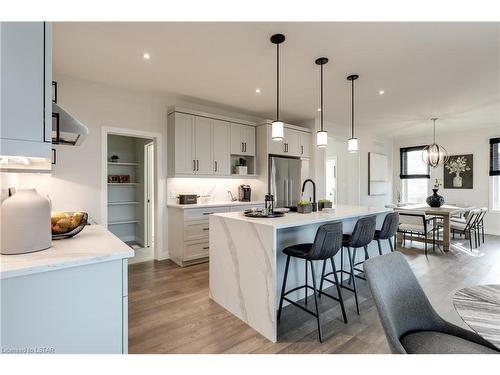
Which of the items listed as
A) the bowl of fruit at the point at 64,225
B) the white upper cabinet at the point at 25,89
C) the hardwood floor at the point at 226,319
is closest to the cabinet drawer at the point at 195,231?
the hardwood floor at the point at 226,319

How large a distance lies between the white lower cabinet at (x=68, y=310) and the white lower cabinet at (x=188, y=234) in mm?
2591

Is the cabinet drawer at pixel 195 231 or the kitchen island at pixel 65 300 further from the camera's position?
the cabinet drawer at pixel 195 231

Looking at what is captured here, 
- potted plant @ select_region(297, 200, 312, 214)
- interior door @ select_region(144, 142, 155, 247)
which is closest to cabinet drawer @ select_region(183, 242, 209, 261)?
interior door @ select_region(144, 142, 155, 247)

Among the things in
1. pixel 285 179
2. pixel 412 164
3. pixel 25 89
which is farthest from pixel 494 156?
pixel 25 89

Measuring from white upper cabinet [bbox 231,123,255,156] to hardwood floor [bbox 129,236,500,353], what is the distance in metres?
2.22

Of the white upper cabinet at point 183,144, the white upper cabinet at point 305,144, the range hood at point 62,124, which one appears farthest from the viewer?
the white upper cabinet at point 305,144

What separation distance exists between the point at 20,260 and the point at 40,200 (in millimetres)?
297

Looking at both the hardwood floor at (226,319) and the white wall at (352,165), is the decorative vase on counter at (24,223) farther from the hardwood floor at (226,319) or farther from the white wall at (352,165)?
the white wall at (352,165)

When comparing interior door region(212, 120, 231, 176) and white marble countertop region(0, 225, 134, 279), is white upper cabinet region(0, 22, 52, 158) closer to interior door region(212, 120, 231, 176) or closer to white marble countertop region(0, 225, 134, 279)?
white marble countertop region(0, 225, 134, 279)

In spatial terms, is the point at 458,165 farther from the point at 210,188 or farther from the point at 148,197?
the point at 148,197

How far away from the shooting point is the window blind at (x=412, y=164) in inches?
298

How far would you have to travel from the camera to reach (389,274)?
1.37 meters
